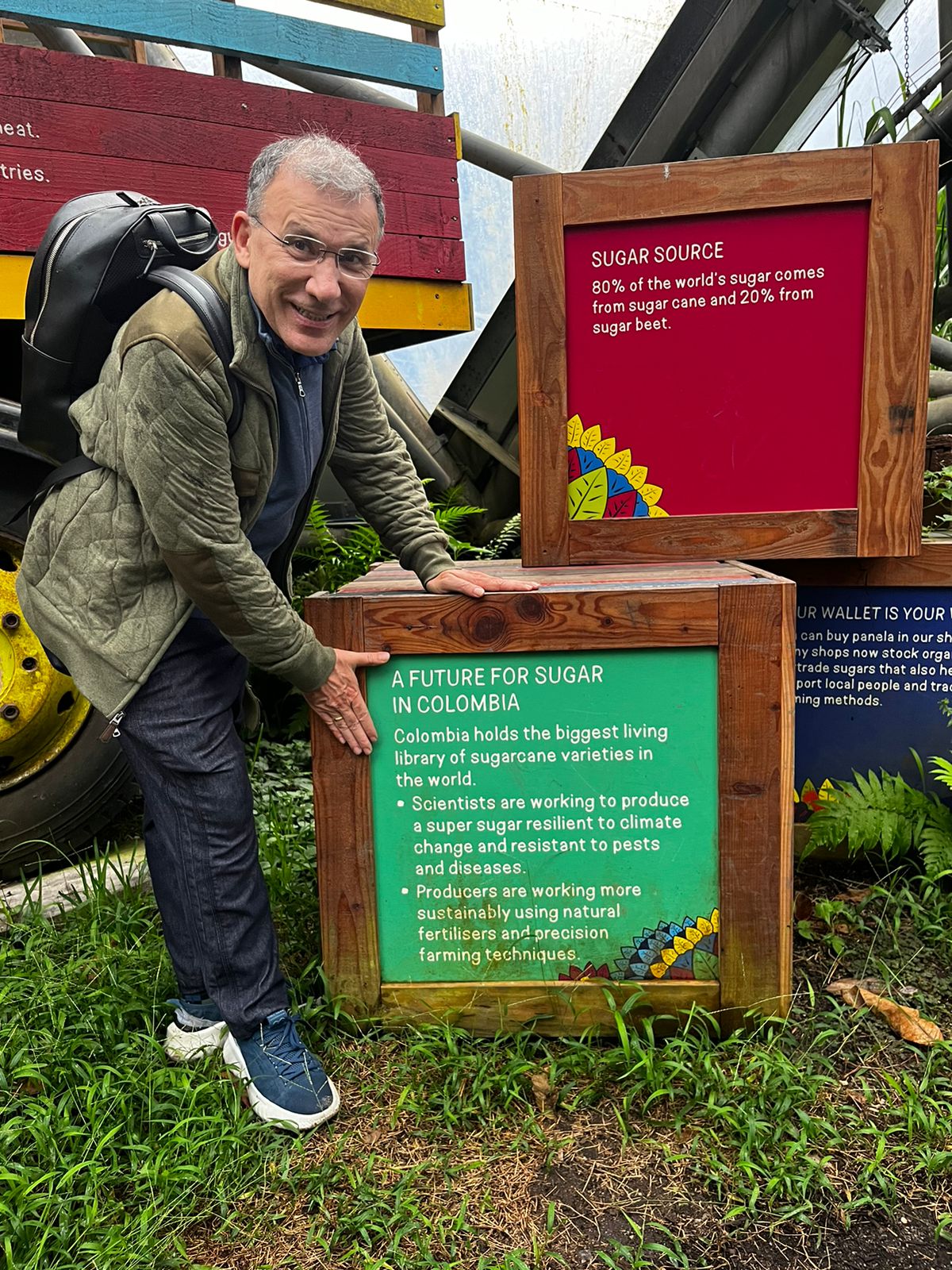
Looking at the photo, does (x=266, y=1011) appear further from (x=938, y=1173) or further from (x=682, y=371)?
(x=682, y=371)

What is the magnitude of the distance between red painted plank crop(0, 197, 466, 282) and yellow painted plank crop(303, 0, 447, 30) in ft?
3.10

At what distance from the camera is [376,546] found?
5.03 meters

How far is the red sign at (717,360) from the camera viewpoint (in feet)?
8.50

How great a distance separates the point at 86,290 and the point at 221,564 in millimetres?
680

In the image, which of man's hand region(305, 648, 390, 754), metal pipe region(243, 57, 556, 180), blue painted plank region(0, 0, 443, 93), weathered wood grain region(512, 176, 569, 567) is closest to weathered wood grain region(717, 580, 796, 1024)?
weathered wood grain region(512, 176, 569, 567)

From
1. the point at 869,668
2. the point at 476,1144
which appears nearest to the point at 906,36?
the point at 869,668

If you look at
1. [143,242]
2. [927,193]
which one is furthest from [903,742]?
[143,242]

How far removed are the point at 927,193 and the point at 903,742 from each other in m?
1.56

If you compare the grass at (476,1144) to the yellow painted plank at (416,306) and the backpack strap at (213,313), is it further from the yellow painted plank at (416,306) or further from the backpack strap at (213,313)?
the yellow painted plank at (416,306)

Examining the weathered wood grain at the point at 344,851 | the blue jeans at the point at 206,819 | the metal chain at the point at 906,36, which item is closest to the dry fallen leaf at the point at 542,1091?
the weathered wood grain at the point at 344,851

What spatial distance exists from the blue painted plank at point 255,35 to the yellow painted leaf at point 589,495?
250cm

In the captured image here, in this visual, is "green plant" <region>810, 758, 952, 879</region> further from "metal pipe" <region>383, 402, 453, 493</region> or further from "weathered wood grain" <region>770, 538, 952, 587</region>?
"metal pipe" <region>383, 402, 453, 493</region>

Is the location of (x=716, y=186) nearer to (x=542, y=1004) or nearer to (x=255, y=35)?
(x=542, y=1004)

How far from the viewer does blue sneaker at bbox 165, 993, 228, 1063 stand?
7.80 ft
